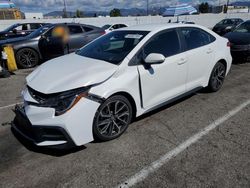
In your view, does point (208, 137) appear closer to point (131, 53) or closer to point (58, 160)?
point (131, 53)

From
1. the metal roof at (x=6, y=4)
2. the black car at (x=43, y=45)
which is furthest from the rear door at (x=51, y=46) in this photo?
the metal roof at (x=6, y=4)

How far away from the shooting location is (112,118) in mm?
3262

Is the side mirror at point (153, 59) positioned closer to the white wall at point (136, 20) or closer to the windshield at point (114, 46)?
the windshield at point (114, 46)

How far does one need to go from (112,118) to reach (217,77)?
2987mm

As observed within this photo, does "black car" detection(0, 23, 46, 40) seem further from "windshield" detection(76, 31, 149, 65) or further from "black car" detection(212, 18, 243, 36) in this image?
"black car" detection(212, 18, 243, 36)

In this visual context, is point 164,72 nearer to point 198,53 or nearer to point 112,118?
point 198,53

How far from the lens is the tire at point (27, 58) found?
8055 millimetres

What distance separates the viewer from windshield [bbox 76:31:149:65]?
3.52 meters

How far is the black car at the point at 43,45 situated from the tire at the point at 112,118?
5.62 meters

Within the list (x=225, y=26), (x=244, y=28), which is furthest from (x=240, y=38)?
(x=225, y=26)

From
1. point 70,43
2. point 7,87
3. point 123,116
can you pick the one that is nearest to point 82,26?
point 70,43

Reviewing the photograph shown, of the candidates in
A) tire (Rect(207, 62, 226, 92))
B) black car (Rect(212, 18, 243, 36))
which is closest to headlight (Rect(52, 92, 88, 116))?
tire (Rect(207, 62, 226, 92))

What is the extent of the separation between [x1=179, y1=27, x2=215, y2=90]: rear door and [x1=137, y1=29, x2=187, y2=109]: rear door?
0.65 ft

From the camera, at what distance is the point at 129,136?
11.3 feet
